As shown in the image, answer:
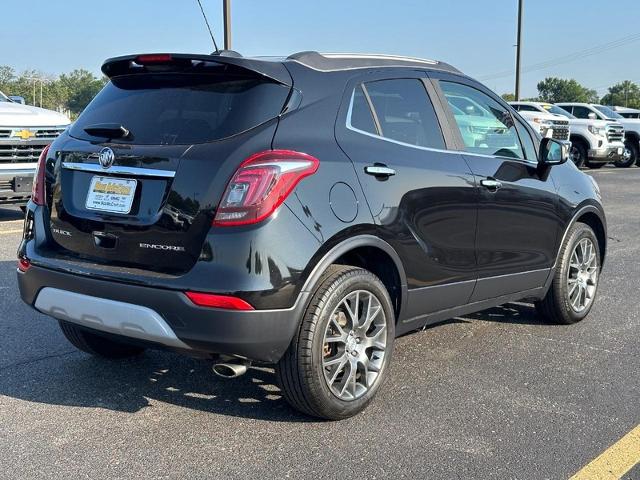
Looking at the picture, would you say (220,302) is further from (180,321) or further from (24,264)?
(24,264)

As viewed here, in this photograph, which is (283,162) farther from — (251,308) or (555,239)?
(555,239)

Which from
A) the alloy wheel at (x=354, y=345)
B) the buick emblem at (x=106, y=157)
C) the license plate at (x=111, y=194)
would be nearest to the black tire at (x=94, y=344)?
the license plate at (x=111, y=194)

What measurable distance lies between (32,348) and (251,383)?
149 centimetres

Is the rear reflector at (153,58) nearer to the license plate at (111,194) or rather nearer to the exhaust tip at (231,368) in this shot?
the license plate at (111,194)

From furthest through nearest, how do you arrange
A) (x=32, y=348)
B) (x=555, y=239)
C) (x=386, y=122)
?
(x=555, y=239) < (x=32, y=348) < (x=386, y=122)

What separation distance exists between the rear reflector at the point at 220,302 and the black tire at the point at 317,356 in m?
0.34

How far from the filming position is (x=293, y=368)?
331 cm

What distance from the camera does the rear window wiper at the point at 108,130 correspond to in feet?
11.5

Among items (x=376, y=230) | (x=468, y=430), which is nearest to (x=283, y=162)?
(x=376, y=230)

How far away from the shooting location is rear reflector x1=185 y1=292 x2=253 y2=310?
308 cm

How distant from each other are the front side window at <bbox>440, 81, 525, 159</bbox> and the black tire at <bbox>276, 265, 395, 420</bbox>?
136 cm

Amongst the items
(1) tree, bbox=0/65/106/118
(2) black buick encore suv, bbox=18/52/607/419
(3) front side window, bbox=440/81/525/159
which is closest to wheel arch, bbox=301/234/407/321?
(2) black buick encore suv, bbox=18/52/607/419

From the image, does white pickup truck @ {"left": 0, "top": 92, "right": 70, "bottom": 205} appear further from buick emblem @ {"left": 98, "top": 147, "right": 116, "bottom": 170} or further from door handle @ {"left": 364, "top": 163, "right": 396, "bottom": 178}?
door handle @ {"left": 364, "top": 163, "right": 396, "bottom": 178}

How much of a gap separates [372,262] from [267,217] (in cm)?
87
